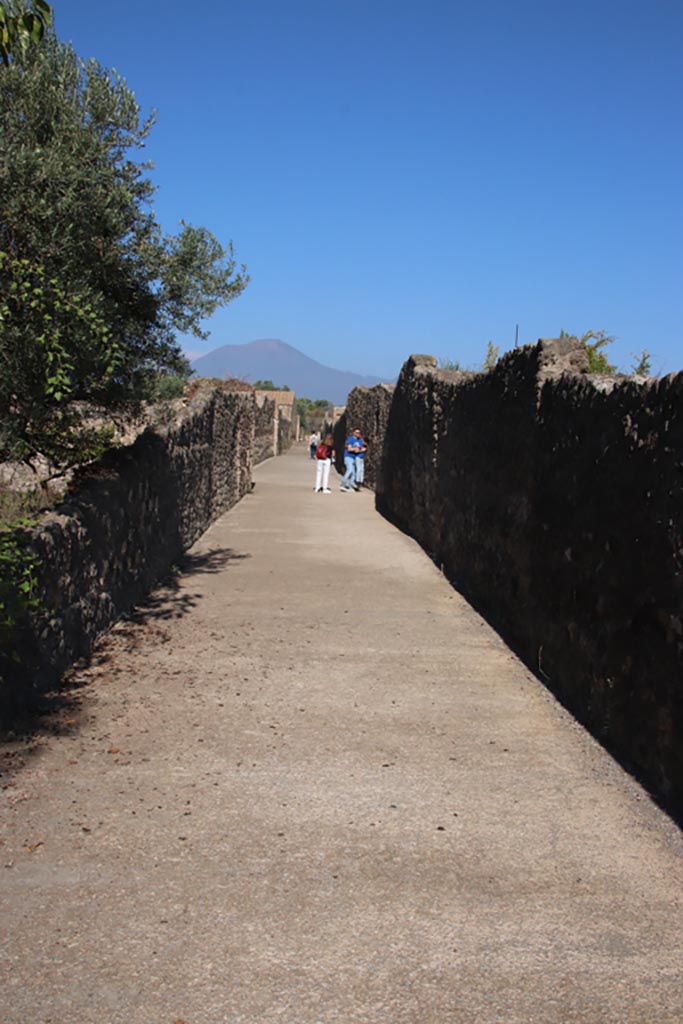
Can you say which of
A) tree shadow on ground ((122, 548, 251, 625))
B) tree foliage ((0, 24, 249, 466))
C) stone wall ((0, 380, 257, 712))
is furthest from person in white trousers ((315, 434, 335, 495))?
tree foliage ((0, 24, 249, 466))

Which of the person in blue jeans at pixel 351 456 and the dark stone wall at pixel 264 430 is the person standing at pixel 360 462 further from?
the dark stone wall at pixel 264 430

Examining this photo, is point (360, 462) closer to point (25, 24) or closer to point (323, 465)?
point (323, 465)

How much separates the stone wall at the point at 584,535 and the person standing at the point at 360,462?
12.5 m

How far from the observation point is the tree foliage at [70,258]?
659 centimetres

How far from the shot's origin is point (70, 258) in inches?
283

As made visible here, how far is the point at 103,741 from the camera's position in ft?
17.8

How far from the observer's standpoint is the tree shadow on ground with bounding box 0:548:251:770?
204 inches

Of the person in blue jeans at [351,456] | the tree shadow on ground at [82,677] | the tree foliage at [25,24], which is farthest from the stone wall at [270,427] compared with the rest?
the tree foliage at [25,24]


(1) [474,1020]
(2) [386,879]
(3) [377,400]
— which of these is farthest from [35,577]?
(3) [377,400]

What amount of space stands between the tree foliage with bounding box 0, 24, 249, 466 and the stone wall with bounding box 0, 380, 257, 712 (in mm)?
658

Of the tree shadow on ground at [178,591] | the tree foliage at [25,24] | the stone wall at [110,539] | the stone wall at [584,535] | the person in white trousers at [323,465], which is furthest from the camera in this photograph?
the person in white trousers at [323,465]

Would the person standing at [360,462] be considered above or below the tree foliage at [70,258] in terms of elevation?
below

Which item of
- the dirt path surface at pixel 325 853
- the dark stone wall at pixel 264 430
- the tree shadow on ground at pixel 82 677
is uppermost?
the dark stone wall at pixel 264 430

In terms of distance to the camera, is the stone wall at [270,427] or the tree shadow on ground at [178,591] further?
the stone wall at [270,427]
